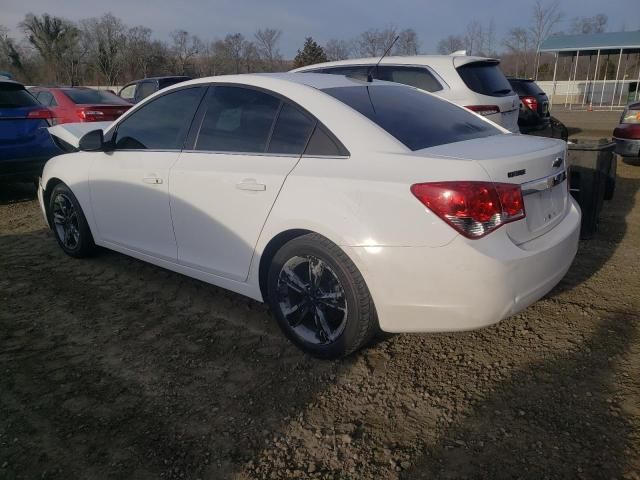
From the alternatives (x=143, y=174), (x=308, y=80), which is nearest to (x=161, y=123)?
(x=143, y=174)

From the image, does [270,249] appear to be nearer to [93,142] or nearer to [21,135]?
[93,142]

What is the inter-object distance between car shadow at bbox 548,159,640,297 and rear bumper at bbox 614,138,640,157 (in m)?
0.95

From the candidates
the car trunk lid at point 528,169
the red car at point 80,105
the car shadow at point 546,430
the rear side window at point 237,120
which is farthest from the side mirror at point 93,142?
the red car at point 80,105

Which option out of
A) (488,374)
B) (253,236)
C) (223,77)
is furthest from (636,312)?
(223,77)

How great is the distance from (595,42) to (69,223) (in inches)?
1158

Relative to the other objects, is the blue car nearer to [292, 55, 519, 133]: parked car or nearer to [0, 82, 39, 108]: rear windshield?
[0, 82, 39, 108]: rear windshield

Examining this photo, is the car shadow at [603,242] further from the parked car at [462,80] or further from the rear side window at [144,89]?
the rear side window at [144,89]

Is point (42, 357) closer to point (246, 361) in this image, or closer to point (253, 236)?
point (246, 361)

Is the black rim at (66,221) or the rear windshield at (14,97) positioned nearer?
the black rim at (66,221)

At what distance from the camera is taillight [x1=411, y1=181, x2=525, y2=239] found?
7.59 ft

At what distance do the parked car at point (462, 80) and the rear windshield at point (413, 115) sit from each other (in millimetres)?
2933

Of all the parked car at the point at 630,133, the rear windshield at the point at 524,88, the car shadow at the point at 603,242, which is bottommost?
the car shadow at the point at 603,242

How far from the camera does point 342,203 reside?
257cm

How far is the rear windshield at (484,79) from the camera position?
6.41 m
